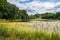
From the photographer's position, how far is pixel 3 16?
165 feet

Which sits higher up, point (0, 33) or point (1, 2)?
point (1, 2)

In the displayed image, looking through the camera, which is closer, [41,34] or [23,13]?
[41,34]

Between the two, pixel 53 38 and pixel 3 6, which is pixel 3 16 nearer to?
pixel 3 6

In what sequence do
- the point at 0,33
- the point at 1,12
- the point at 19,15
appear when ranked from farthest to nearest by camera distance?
the point at 19,15 → the point at 1,12 → the point at 0,33

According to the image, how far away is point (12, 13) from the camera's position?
53531mm

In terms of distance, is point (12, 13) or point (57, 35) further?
point (12, 13)

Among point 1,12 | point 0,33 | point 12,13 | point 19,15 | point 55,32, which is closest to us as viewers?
point 55,32

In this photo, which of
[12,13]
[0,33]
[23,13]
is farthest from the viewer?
[23,13]

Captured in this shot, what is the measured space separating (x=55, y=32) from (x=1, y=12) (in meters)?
41.8

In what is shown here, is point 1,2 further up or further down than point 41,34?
further up

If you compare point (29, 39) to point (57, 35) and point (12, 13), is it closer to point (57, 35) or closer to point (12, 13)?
point (57, 35)

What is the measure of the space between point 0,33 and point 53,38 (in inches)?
136

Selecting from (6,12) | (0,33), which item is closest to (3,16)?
(6,12)

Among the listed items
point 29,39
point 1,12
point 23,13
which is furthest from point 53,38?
point 23,13
